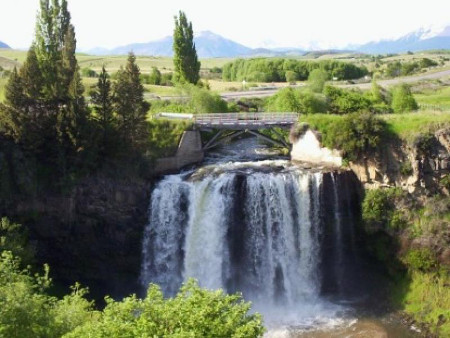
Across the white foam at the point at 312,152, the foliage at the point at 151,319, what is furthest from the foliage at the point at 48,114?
the foliage at the point at 151,319

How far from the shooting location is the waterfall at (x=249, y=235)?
43000 mm

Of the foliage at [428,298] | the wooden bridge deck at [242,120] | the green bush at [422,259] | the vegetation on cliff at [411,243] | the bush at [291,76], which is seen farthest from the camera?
the bush at [291,76]

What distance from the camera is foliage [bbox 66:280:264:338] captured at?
18.6m

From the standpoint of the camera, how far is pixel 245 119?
52.0 m

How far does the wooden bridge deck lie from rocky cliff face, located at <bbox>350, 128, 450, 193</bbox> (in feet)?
30.8

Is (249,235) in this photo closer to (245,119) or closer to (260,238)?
(260,238)

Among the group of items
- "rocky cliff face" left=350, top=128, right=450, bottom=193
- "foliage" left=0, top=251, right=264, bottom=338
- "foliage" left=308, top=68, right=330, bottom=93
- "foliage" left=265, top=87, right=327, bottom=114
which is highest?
"foliage" left=308, top=68, right=330, bottom=93

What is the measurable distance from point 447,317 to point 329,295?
28.9ft

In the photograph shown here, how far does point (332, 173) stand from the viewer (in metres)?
43.8

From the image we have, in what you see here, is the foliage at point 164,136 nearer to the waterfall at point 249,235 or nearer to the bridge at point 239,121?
the bridge at point 239,121

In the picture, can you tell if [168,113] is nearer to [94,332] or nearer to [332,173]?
[332,173]

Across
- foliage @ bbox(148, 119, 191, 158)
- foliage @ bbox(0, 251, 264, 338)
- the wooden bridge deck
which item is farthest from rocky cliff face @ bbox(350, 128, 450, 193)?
foliage @ bbox(0, 251, 264, 338)

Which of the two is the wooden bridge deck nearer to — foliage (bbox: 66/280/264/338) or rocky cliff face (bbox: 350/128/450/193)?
rocky cliff face (bbox: 350/128/450/193)

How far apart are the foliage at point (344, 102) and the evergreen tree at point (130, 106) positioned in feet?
70.6
